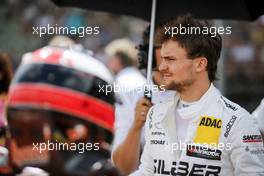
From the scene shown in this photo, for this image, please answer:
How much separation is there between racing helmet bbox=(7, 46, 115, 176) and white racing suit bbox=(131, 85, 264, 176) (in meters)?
0.59

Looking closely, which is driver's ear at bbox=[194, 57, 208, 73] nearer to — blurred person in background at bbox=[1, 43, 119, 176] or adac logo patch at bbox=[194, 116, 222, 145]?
adac logo patch at bbox=[194, 116, 222, 145]

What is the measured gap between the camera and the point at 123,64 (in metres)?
3.46

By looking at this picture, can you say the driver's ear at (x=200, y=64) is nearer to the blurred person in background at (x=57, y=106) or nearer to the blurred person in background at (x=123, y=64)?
the blurred person in background at (x=123, y=64)

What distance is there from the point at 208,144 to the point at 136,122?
1.50ft

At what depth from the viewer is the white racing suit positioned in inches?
91.4

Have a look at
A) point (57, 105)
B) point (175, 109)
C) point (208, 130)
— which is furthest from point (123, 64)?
point (208, 130)

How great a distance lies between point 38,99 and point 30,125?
13cm

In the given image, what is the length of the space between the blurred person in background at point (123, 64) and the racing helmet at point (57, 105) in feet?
0.21

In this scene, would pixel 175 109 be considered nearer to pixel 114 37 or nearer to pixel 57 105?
pixel 57 105

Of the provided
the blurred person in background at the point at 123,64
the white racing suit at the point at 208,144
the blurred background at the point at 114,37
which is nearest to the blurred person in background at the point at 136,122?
the blurred person in background at the point at 123,64

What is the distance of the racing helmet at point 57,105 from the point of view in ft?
10.3

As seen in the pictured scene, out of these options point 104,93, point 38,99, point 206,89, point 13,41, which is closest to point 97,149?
point 104,93

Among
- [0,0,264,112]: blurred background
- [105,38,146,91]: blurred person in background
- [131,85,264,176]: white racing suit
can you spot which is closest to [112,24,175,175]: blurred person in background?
[105,38,146,91]: blurred person in background

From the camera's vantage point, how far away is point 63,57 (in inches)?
131
